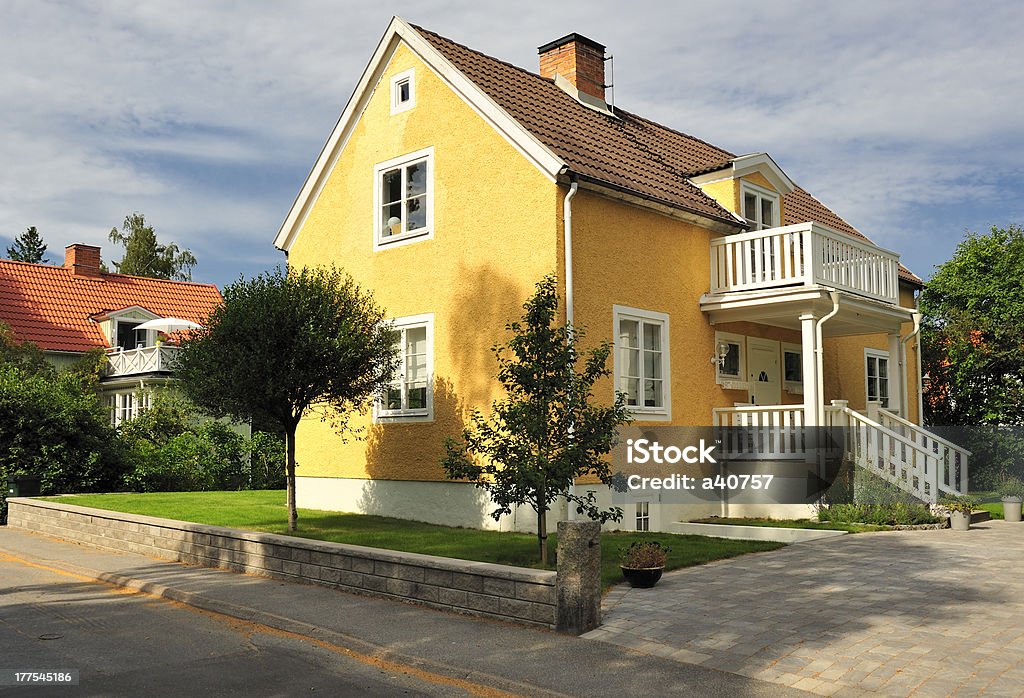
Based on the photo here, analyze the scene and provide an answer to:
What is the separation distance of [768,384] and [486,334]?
22.3 feet

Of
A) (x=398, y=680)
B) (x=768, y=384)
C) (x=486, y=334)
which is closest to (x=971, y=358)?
(x=768, y=384)

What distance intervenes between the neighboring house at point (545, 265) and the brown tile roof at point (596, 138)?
3.1 inches

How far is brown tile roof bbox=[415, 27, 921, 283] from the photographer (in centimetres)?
1557

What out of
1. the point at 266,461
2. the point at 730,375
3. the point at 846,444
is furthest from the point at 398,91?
the point at 266,461

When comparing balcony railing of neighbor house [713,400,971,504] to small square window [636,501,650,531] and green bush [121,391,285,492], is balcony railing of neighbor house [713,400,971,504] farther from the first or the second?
green bush [121,391,285,492]

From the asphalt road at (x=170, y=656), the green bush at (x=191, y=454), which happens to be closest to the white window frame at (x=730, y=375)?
the asphalt road at (x=170, y=656)

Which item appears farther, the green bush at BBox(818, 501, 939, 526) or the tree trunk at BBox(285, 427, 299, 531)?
the green bush at BBox(818, 501, 939, 526)

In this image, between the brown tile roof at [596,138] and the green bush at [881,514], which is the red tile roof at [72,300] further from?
the green bush at [881,514]

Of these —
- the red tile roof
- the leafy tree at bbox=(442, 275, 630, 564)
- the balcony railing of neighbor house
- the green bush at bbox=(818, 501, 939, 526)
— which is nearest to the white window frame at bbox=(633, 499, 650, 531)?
the balcony railing of neighbor house

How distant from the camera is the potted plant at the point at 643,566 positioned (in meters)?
9.94

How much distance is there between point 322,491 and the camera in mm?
18188

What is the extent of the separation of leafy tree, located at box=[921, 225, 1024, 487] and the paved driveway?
43.0 feet

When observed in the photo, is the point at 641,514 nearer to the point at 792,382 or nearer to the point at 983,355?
the point at 792,382

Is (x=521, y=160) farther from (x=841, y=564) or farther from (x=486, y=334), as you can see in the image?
(x=841, y=564)
